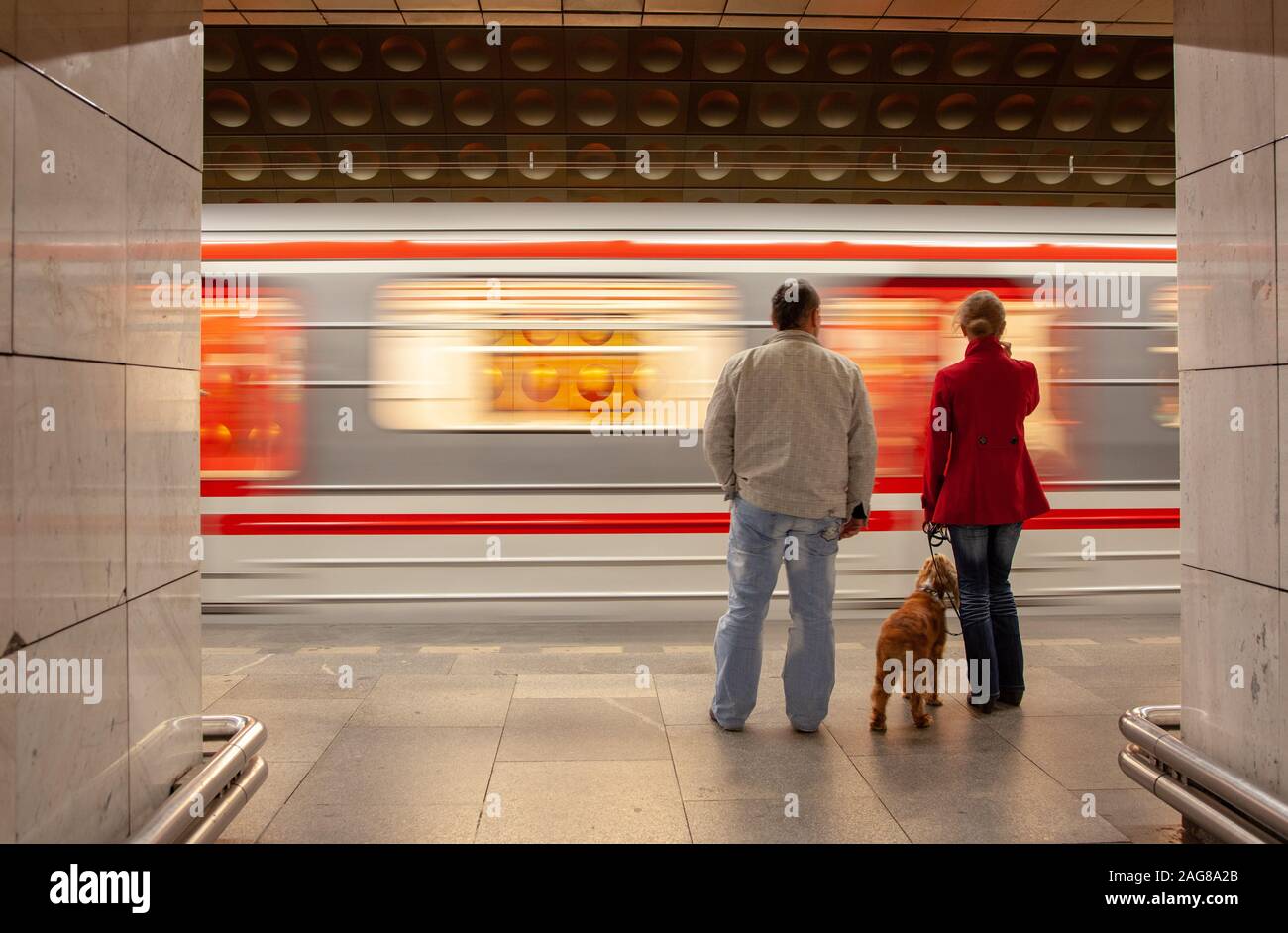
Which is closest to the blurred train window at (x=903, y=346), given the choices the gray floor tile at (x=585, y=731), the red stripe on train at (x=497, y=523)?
the red stripe on train at (x=497, y=523)

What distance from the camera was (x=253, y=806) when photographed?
3.30 metres

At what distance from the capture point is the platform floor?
3.12 m

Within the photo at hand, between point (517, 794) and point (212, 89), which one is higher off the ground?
point (212, 89)

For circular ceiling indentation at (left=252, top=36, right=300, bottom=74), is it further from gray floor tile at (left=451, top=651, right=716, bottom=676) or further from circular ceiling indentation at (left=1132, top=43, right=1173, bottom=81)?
circular ceiling indentation at (left=1132, top=43, right=1173, bottom=81)

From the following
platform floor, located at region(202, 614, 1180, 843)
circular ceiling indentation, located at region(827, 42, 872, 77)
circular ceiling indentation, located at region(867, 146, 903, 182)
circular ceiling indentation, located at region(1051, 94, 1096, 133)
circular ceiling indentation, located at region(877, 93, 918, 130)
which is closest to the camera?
platform floor, located at region(202, 614, 1180, 843)

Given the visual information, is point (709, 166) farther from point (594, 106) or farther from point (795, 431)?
point (795, 431)

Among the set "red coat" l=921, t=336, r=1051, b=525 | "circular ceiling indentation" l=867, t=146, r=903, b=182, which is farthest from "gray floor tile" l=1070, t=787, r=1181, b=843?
"circular ceiling indentation" l=867, t=146, r=903, b=182

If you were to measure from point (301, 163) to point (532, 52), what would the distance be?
8.52ft

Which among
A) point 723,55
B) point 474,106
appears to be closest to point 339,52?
point 474,106

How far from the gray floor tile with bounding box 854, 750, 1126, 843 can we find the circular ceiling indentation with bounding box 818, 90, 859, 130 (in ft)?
23.3
